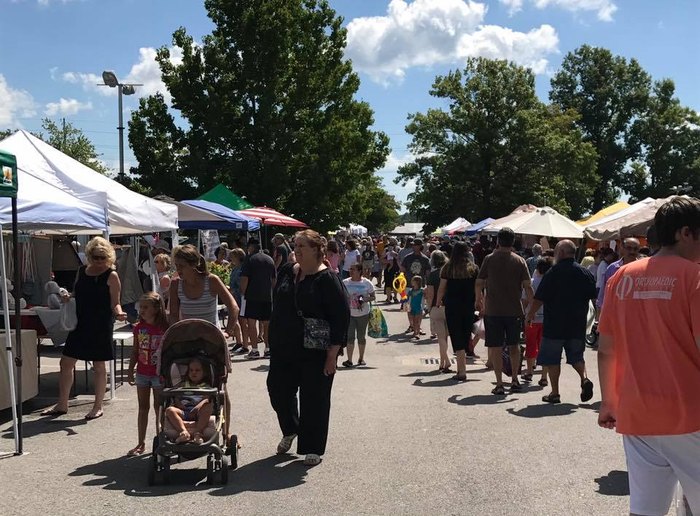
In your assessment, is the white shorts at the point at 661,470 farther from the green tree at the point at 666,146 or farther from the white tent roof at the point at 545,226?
the green tree at the point at 666,146

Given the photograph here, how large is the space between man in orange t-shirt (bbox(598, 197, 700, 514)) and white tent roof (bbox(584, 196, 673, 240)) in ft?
37.4

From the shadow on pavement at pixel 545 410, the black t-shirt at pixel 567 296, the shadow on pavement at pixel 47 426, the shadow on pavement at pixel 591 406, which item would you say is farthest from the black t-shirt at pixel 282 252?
the shadow on pavement at pixel 591 406

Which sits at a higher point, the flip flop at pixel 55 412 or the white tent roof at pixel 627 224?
the white tent roof at pixel 627 224

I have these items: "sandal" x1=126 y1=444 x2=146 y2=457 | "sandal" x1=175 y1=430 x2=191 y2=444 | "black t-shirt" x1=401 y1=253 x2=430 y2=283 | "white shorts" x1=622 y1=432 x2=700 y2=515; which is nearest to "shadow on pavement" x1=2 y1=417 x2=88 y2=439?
"sandal" x1=126 y1=444 x2=146 y2=457

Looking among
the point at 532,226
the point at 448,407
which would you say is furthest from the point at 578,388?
the point at 532,226

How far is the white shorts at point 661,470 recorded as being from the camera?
3.09 m

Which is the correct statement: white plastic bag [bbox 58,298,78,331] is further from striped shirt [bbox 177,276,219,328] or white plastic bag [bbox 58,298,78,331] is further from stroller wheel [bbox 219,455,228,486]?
stroller wheel [bbox 219,455,228,486]

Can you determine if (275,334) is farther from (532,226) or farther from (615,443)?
(532,226)

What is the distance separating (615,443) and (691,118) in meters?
66.9

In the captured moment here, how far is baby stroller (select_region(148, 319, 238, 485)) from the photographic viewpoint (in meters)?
5.74

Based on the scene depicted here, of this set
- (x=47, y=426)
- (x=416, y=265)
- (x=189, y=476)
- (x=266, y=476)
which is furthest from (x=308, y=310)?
(x=416, y=265)

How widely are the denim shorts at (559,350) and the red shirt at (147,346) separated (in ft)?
14.3

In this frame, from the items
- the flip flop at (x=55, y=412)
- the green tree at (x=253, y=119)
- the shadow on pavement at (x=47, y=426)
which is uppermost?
the green tree at (x=253, y=119)

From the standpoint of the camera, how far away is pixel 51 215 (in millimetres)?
7812
